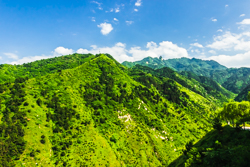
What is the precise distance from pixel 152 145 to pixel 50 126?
117 metres

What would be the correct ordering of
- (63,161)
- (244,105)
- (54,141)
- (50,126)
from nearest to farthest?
(244,105)
(63,161)
(54,141)
(50,126)

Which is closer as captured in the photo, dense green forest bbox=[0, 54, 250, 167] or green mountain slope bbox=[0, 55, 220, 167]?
dense green forest bbox=[0, 54, 250, 167]

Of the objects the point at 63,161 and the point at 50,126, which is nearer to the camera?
the point at 63,161

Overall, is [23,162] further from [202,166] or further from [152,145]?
A: [152,145]

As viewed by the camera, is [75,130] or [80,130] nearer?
[75,130]

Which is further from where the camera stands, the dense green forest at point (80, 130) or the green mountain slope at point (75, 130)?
the green mountain slope at point (75, 130)

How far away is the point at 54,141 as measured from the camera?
112 m

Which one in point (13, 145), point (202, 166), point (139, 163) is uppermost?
point (202, 166)

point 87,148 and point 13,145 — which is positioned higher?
point 13,145

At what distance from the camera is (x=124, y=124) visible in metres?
167

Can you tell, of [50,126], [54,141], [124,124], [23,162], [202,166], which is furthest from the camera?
[124,124]

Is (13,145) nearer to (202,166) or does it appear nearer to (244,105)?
(202,166)

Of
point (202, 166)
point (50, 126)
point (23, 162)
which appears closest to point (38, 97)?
point (50, 126)

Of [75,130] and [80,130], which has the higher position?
[75,130]
